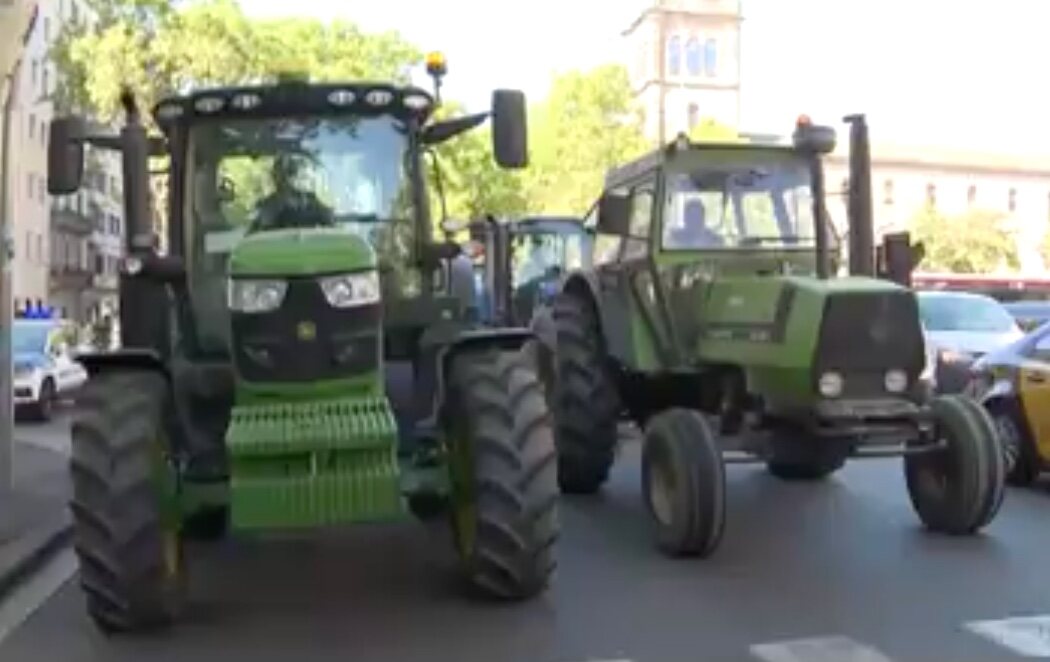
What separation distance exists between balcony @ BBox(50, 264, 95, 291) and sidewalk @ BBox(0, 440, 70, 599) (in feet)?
215

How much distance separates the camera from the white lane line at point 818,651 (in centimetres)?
706

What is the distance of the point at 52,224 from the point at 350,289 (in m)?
74.9

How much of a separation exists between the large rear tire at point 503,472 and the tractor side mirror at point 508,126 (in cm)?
147

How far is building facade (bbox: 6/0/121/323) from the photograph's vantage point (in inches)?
2459

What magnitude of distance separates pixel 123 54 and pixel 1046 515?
3351 cm

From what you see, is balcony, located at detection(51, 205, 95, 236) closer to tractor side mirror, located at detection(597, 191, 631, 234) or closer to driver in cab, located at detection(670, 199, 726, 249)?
tractor side mirror, located at detection(597, 191, 631, 234)

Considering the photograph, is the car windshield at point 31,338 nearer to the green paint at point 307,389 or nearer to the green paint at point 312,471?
the green paint at point 307,389

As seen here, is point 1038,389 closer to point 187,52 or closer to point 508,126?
point 508,126

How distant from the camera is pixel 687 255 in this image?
36.5ft

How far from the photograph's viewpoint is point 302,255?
756 centimetres

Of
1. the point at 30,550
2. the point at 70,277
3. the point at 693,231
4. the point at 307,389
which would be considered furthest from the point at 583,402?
the point at 70,277

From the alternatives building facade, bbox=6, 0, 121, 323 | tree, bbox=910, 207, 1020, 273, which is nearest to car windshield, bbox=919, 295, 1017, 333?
building facade, bbox=6, 0, 121, 323

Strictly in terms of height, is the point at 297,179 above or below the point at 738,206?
above

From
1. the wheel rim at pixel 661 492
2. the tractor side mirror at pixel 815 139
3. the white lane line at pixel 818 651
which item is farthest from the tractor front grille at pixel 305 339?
the tractor side mirror at pixel 815 139
